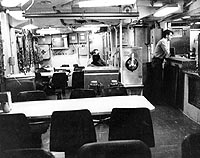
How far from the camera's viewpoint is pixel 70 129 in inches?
110

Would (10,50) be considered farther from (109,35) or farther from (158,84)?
(158,84)

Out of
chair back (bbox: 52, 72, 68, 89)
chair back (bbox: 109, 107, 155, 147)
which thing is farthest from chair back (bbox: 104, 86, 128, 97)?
chair back (bbox: 52, 72, 68, 89)

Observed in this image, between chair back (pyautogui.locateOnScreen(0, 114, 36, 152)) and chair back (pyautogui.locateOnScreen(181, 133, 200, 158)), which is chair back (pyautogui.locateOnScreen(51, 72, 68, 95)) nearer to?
chair back (pyautogui.locateOnScreen(0, 114, 36, 152))

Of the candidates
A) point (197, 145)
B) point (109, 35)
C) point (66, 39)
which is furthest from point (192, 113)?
point (66, 39)

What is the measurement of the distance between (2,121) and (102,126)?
2909 mm

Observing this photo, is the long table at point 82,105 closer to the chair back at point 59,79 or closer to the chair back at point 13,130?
the chair back at point 13,130

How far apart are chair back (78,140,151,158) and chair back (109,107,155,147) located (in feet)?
3.90

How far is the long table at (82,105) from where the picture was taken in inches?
122

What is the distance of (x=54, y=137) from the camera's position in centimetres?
279

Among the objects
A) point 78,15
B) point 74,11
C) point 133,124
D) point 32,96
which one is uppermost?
point 74,11

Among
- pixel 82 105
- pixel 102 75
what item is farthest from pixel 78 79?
pixel 82 105

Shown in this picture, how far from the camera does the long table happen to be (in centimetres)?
311

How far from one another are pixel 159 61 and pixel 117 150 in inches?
253

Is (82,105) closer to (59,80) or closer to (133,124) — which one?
(133,124)
